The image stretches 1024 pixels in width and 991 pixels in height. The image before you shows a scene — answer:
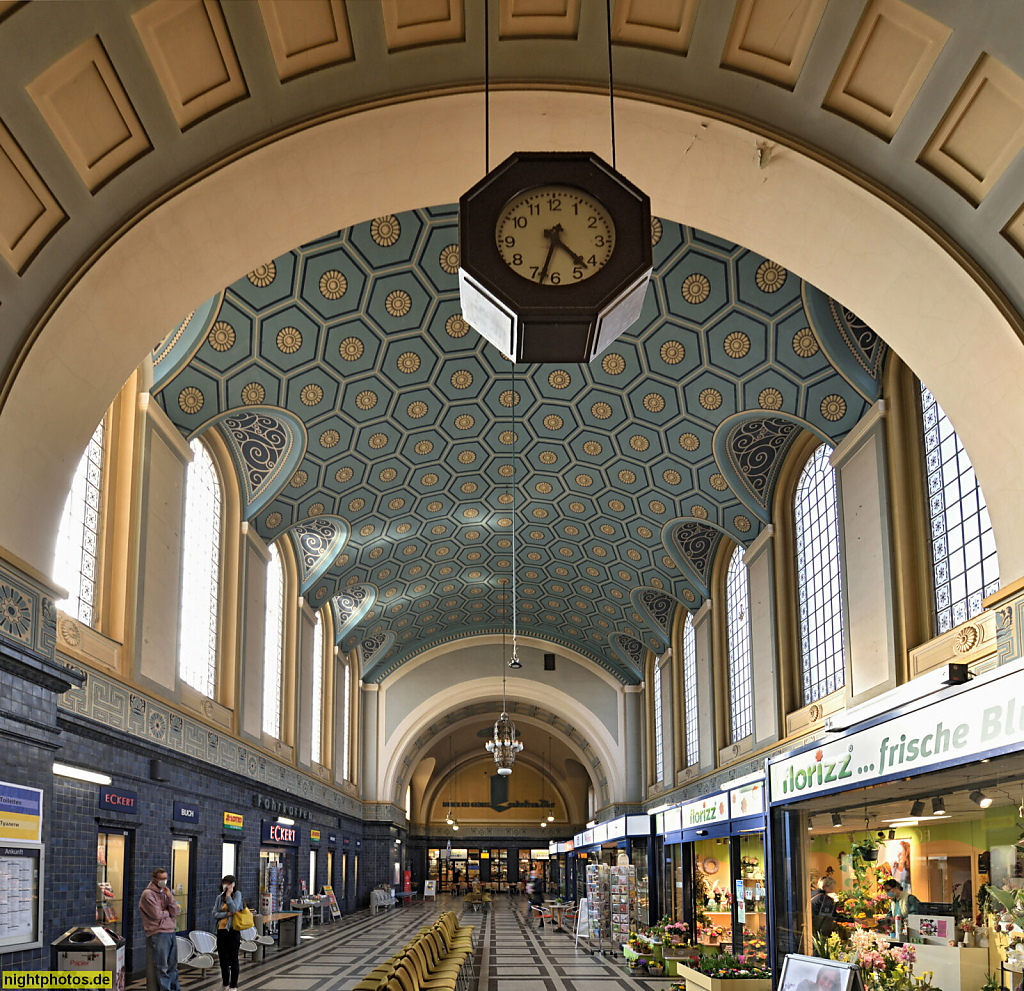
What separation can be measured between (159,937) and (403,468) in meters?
9.78

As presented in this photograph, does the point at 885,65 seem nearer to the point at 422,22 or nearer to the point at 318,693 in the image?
the point at 422,22

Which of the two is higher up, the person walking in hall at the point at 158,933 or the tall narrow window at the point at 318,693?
the tall narrow window at the point at 318,693

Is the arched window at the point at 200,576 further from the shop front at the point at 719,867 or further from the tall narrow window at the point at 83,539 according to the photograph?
the shop front at the point at 719,867

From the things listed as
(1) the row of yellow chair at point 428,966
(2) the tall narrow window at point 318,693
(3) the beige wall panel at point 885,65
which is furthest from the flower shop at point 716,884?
(2) the tall narrow window at point 318,693

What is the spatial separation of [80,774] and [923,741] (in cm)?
836

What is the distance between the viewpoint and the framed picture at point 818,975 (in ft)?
17.6

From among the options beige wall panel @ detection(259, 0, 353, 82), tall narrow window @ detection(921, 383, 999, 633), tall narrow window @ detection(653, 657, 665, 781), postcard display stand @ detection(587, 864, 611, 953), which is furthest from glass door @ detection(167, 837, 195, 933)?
tall narrow window @ detection(653, 657, 665, 781)

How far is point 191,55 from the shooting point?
220 inches

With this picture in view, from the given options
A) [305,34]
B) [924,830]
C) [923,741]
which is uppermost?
[305,34]

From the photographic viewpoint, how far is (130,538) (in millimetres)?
11852

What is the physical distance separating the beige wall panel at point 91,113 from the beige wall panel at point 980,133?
4.67 metres

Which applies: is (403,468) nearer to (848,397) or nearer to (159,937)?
(848,397)

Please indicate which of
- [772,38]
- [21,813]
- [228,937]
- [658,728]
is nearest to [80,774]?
[228,937]

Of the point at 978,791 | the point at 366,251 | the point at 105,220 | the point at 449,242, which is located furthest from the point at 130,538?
the point at 978,791
